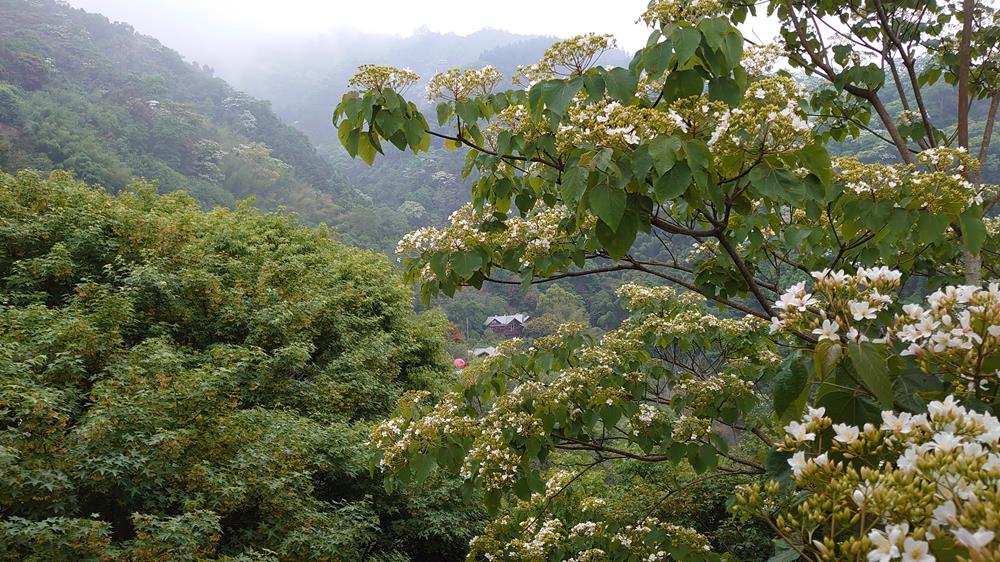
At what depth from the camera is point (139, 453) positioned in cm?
453

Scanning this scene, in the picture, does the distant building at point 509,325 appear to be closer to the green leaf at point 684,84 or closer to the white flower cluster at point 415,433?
the white flower cluster at point 415,433

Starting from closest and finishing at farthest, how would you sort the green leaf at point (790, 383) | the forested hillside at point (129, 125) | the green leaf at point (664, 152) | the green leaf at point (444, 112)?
the green leaf at point (790, 383), the green leaf at point (664, 152), the green leaf at point (444, 112), the forested hillside at point (129, 125)

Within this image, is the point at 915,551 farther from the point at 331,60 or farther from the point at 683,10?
the point at 331,60

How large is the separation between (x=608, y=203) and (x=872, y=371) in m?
0.74

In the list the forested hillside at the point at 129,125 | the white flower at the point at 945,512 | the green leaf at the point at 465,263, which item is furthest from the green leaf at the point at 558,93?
the forested hillside at the point at 129,125

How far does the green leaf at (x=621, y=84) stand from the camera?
1680 millimetres

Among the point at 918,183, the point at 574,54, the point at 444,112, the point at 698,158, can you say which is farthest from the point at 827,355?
the point at 444,112

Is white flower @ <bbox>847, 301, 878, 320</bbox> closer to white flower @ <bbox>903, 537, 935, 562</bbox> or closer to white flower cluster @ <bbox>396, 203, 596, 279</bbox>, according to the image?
white flower @ <bbox>903, 537, 935, 562</bbox>

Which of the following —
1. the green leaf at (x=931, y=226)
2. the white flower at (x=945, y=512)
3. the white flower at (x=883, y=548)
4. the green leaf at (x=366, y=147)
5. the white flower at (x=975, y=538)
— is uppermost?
the green leaf at (x=366, y=147)

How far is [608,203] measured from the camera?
152 cm

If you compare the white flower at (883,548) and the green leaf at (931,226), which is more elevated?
the green leaf at (931,226)

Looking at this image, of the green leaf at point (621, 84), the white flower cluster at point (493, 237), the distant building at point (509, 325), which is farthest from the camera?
the distant building at point (509, 325)

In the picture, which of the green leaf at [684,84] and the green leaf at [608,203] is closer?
the green leaf at [608,203]

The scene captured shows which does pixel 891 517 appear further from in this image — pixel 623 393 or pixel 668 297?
pixel 668 297
